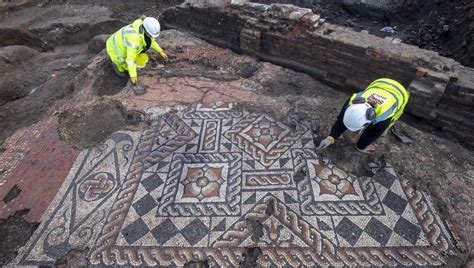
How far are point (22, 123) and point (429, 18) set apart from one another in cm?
820

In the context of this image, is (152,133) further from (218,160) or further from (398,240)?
(398,240)

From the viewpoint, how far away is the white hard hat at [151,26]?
408 cm

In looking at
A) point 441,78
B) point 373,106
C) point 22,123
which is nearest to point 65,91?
point 22,123

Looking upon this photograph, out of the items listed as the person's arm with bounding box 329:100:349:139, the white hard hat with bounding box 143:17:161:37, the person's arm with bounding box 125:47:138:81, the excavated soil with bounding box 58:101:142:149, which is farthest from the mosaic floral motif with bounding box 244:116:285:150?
the white hard hat with bounding box 143:17:161:37

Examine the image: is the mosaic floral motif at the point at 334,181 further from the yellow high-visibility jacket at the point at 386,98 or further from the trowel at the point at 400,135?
the trowel at the point at 400,135

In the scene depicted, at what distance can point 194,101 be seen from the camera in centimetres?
412

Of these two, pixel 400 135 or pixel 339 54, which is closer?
pixel 400 135

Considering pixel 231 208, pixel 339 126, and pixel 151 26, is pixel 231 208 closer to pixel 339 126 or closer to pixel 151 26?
pixel 339 126

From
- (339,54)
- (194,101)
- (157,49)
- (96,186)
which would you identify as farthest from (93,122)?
(339,54)

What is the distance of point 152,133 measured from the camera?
370cm

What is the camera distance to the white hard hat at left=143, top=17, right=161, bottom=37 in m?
4.08

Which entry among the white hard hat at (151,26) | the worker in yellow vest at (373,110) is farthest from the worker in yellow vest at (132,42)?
the worker in yellow vest at (373,110)

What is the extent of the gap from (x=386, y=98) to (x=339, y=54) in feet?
4.77

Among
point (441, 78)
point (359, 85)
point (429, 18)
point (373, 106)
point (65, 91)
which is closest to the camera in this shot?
→ point (373, 106)
